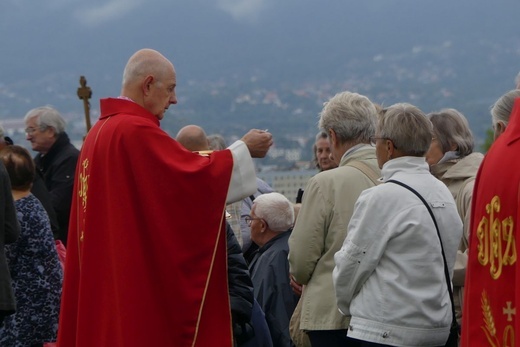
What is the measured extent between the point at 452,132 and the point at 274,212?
1.38 m

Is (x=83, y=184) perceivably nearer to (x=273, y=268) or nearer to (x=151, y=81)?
(x=151, y=81)

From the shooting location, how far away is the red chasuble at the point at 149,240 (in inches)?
232

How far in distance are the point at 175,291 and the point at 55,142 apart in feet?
15.8

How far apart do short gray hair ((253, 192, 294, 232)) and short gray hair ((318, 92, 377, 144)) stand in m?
1.18

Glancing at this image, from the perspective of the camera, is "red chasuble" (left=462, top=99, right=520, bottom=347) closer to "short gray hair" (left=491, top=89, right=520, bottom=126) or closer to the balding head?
"short gray hair" (left=491, top=89, right=520, bottom=126)

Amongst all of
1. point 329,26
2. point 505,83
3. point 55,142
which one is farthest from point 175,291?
point 329,26

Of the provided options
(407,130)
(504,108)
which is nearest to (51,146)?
(407,130)

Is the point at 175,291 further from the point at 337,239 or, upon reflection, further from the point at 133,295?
the point at 337,239

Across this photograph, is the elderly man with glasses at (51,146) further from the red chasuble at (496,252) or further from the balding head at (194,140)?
the red chasuble at (496,252)

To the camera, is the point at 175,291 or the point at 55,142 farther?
the point at 55,142

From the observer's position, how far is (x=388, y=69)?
125 meters

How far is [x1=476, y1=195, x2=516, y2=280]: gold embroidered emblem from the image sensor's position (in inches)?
156

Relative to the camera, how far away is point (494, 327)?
405cm

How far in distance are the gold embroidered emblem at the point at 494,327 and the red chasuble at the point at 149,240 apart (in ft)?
6.90
